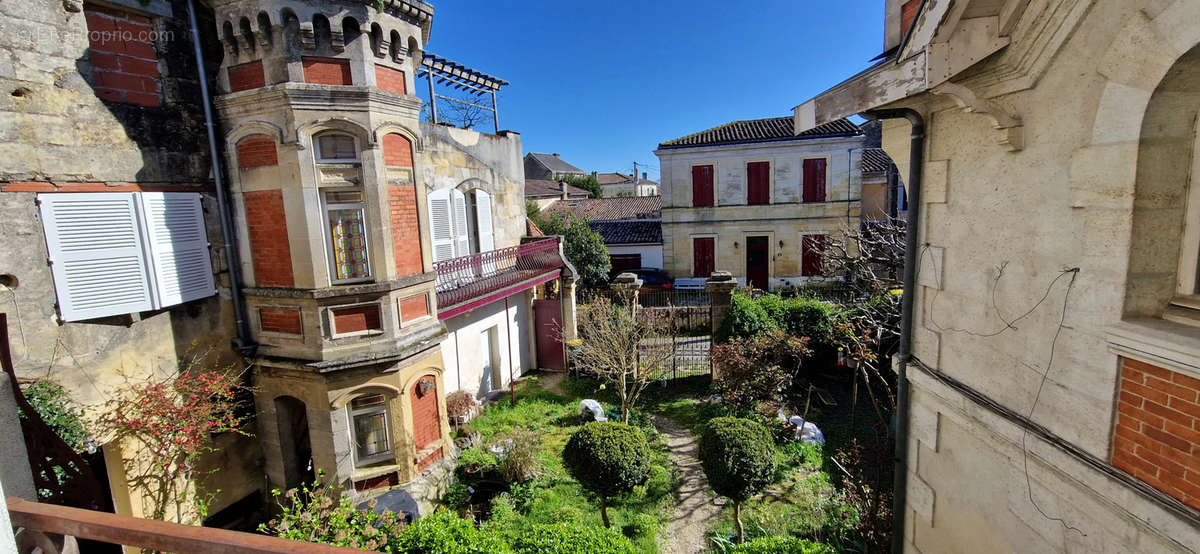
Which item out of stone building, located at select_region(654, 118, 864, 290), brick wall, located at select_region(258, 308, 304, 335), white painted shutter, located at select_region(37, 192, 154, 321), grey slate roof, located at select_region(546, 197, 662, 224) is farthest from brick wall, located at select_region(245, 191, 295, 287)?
grey slate roof, located at select_region(546, 197, 662, 224)

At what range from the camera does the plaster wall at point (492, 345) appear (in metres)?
11.1

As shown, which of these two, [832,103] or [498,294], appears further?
[498,294]

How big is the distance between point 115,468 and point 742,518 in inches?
333

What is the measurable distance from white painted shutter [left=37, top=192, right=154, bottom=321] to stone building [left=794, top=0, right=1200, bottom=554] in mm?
7650

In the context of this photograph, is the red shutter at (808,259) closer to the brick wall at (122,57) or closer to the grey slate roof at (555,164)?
the brick wall at (122,57)

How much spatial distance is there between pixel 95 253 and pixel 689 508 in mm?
8653

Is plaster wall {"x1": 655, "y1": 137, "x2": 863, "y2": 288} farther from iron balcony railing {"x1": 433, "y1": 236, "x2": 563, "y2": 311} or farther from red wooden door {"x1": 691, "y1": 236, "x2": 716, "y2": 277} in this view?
iron balcony railing {"x1": 433, "y1": 236, "x2": 563, "y2": 311}

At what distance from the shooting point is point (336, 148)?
7.04 m

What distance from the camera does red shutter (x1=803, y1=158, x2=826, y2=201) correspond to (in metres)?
21.8

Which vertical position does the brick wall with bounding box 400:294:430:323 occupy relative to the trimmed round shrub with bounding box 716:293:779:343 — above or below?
above

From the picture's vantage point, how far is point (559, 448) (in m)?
10.2

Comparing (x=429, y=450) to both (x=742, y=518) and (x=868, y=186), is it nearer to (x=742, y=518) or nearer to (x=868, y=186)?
(x=742, y=518)

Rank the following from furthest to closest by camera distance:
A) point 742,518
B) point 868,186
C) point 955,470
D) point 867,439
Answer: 1. point 868,186
2. point 867,439
3. point 742,518
4. point 955,470

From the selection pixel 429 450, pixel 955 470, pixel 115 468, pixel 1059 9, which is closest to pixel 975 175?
pixel 1059 9
